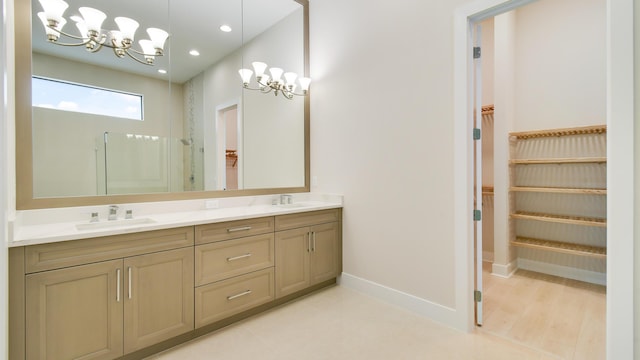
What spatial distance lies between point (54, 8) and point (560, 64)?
14.9ft

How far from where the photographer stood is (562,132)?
3.16 m

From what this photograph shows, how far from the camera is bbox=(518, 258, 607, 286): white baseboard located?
9.93 feet

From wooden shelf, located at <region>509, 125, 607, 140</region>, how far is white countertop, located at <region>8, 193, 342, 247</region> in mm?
2545

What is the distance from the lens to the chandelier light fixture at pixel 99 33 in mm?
1810

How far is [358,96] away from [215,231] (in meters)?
1.82

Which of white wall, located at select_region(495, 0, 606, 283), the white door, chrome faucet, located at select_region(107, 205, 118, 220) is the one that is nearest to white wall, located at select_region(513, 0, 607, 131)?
white wall, located at select_region(495, 0, 606, 283)

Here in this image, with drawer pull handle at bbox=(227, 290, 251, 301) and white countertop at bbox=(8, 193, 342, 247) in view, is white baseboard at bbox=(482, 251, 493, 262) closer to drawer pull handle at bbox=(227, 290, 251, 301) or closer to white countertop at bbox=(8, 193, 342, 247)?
white countertop at bbox=(8, 193, 342, 247)

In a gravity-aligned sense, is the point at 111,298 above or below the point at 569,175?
below

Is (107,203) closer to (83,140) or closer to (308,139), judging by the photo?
(83,140)

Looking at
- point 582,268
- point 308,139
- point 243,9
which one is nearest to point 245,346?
point 308,139

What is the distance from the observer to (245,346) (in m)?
2.02

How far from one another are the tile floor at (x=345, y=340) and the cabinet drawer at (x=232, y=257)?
1.42 feet

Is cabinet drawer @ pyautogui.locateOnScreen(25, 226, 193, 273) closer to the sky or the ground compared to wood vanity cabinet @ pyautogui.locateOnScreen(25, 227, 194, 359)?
closer to the sky

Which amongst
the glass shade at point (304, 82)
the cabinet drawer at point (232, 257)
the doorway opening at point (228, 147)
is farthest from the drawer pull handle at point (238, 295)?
the glass shade at point (304, 82)
